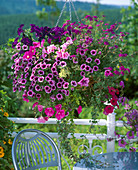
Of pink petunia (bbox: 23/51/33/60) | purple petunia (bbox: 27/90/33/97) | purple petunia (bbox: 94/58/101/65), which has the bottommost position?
purple petunia (bbox: 27/90/33/97)

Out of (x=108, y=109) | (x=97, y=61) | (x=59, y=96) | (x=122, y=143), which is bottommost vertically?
(x=122, y=143)

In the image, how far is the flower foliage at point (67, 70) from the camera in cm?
185

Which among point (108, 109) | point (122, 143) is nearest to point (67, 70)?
point (108, 109)

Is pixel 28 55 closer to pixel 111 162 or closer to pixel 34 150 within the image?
pixel 34 150

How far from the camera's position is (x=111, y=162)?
5.29 ft

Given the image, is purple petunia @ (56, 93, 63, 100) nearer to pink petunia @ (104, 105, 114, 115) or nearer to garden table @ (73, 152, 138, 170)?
pink petunia @ (104, 105, 114, 115)

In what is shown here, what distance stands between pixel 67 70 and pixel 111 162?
2.38ft

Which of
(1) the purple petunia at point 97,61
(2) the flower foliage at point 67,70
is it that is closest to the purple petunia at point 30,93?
(2) the flower foliage at point 67,70

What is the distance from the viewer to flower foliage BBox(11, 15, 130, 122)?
72.8 inches

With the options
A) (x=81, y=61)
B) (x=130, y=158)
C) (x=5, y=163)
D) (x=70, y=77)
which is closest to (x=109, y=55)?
(x=81, y=61)

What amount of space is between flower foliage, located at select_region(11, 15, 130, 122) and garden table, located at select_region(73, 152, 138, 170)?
1.22ft

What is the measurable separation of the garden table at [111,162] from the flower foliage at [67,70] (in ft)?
1.22

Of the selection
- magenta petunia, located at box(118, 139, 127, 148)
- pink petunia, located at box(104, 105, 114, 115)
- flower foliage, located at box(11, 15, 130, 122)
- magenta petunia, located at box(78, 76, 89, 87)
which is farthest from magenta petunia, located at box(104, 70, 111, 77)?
magenta petunia, located at box(118, 139, 127, 148)

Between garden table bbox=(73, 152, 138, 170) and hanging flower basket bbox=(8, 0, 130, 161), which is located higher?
hanging flower basket bbox=(8, 0, 130, 161)
